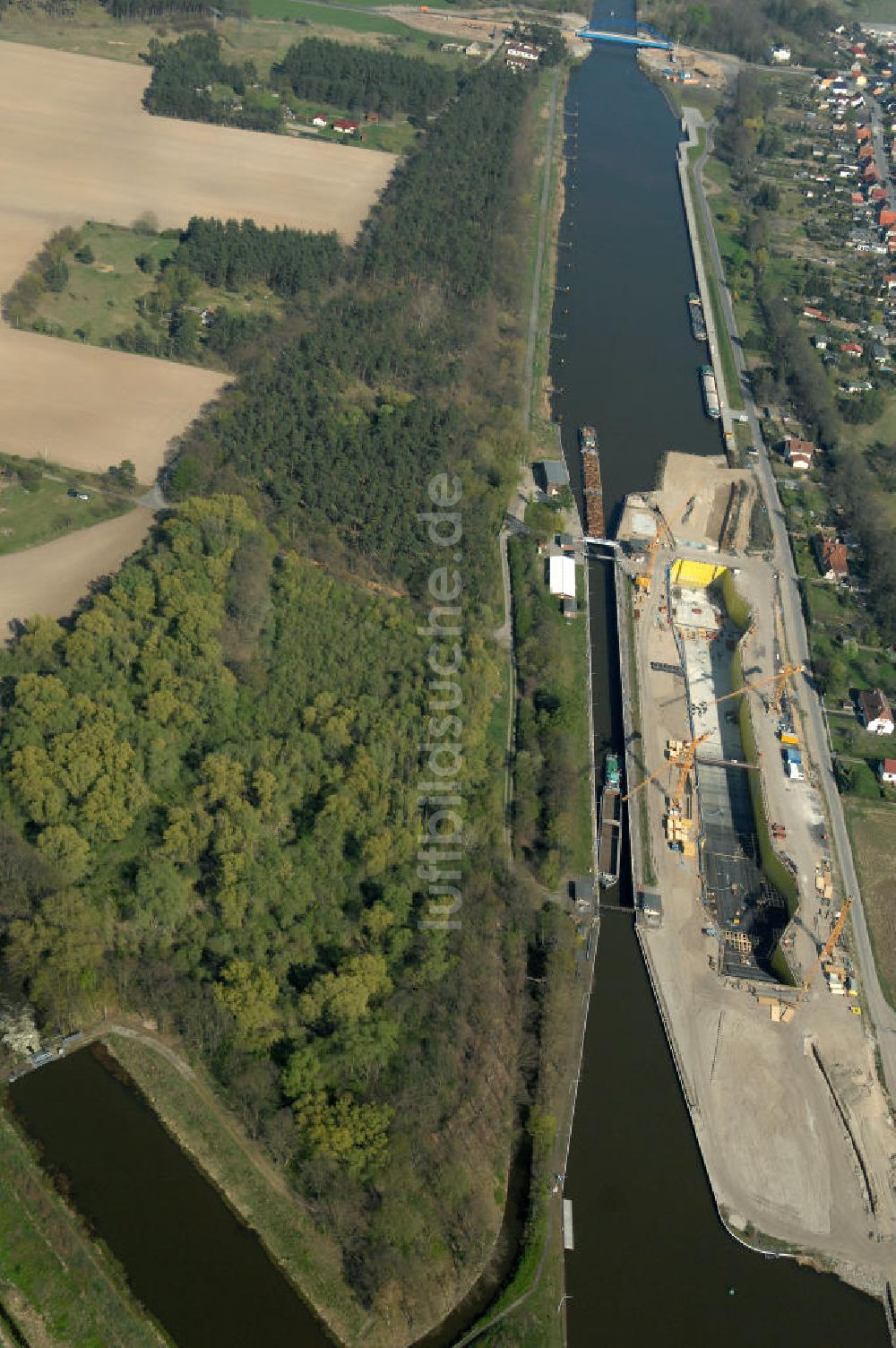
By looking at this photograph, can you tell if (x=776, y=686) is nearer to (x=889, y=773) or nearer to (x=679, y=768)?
(x=889, y=773)

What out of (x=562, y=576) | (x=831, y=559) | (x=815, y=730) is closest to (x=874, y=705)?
(x=815, y=730)

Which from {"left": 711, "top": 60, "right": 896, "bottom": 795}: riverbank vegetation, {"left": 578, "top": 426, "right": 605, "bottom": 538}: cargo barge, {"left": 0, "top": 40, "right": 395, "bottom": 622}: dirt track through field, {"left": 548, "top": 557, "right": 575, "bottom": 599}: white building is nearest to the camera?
{"left": 0, "top": 40, "right": 395, "bottom": 622}: dirt track through field

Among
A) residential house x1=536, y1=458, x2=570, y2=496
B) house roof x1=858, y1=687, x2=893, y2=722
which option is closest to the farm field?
residential house x1=536, y1=458, x2=570, y2=496

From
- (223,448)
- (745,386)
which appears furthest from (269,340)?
(745,386)

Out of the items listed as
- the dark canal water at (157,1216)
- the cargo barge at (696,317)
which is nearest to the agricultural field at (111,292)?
the cargo barge at (696,317)

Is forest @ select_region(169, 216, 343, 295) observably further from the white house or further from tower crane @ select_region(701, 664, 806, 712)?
the white house

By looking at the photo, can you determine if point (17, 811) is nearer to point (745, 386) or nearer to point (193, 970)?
point (193, 970)
